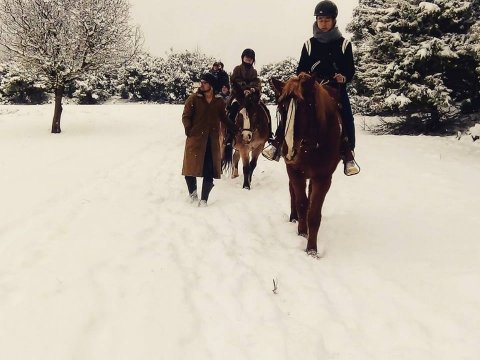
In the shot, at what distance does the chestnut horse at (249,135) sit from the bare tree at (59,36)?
10.4m

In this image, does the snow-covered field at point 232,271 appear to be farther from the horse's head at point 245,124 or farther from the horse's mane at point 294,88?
the horse's mane at point 294,88

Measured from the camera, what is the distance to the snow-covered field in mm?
2938

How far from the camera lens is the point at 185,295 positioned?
3.61m

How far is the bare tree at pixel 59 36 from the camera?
50.1 feet

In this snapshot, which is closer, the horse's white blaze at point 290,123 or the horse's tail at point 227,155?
the horse's white blaze at point 290,123

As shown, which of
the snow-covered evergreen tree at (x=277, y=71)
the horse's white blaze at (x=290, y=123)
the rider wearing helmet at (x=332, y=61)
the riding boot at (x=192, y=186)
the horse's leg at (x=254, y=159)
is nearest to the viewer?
the horse's white blaze at (x=290, y=123)

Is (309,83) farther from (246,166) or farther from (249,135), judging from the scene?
(246,166)

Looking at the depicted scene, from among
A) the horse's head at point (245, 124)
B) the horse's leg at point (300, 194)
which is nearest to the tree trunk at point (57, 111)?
the horse's head at point (245, 124)

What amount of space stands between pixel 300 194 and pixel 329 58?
1828mm

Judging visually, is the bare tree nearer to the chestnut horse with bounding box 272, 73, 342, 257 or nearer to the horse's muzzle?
the horse's muzzle

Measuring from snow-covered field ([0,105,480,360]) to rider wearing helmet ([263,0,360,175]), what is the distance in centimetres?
123

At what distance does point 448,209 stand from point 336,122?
298 cm

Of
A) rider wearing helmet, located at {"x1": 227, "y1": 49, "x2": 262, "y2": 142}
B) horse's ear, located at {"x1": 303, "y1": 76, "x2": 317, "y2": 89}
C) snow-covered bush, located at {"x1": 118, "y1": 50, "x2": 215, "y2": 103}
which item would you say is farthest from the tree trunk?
snow-covered bush, located at {"x1": 118, "y1": 50, "x2": 215, "y2": 103}

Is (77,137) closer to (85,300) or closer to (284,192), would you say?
(284,192)
